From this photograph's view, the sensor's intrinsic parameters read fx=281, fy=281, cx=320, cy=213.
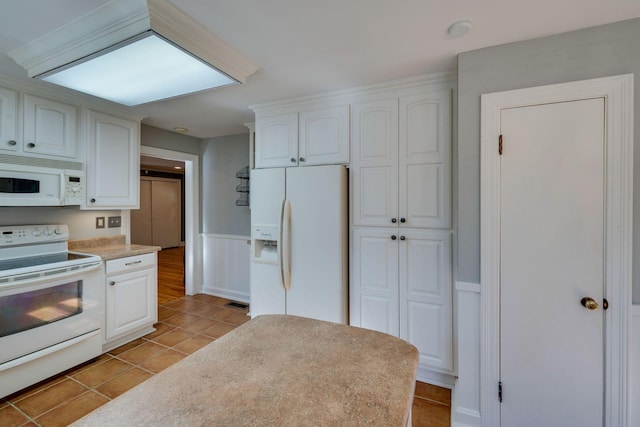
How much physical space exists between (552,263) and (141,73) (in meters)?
2.77

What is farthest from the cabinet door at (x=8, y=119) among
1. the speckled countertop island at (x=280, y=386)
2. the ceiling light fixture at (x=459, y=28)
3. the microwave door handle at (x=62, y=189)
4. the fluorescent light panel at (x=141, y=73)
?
the ceiling light fixture at (x=459, y=28)

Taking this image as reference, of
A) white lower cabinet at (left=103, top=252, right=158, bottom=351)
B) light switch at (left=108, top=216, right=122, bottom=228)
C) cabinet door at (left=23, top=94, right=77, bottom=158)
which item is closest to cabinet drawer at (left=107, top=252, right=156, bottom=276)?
white lower cabinet at (left=103, top=252, right=158, bottom=351)

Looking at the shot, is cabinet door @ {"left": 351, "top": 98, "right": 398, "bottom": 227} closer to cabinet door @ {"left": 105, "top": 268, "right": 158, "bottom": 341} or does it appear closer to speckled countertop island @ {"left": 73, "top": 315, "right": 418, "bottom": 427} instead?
speckled countertop island @ {"left": 73, "top": 315, "right": 418, "bottom": 427}

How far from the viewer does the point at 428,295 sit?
216 centimetres

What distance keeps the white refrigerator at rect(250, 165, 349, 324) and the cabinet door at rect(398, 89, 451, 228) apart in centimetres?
53

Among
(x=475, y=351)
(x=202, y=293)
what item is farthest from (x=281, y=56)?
(x=202, y=293)

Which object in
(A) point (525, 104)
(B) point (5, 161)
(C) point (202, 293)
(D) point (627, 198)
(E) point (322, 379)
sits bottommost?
(C) point (202, 293)

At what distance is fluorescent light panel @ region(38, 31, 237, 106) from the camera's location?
1.56 m

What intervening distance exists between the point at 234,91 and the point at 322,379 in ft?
7.77

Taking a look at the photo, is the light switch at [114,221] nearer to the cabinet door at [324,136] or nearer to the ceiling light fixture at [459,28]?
the cabinet door at [324,136]

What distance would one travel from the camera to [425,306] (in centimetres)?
218

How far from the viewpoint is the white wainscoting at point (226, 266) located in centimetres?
392

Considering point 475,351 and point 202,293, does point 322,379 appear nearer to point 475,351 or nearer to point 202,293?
point 475,351

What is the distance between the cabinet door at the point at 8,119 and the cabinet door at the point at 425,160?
3.06 metres
